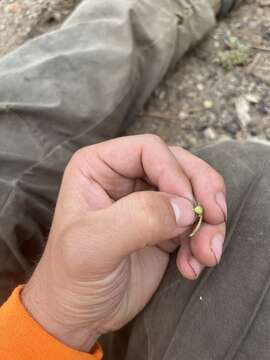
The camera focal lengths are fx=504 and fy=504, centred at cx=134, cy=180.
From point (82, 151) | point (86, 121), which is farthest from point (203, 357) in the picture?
point (86, 121)

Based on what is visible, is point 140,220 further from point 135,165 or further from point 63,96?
point 63,96

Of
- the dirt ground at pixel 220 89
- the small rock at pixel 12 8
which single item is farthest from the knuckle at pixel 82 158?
the small rock at pixel 12 8

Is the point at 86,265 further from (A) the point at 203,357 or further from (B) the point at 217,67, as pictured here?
(B) the point at 217,67

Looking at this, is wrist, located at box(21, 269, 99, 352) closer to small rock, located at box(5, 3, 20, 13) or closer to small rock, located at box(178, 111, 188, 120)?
small rock, located at box(178, 111, 188, 120)

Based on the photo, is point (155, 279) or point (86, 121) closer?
point (155, 279)

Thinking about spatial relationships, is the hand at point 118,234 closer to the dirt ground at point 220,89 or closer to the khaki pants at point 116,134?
the khaki pants at point 116,134

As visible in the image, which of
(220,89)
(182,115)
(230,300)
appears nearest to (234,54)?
(220,89)
